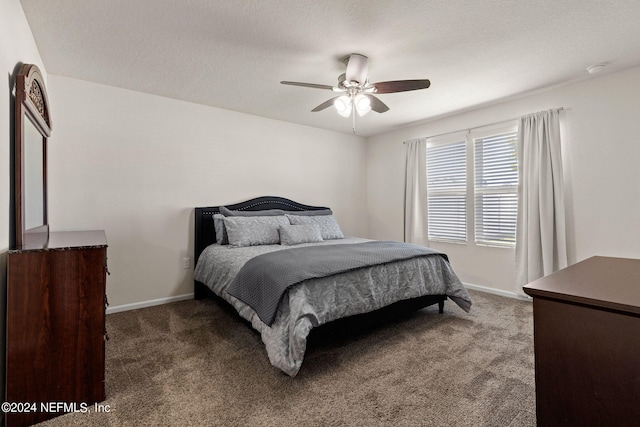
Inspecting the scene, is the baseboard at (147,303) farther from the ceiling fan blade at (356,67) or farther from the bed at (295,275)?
the ceiling fan blade at (356,67)

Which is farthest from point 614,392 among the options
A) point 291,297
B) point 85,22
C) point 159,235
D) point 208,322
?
point 159,235

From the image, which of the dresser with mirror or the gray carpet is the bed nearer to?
the gray carpet

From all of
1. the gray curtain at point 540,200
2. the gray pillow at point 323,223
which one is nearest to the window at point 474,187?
the gray curtain at point 540,200

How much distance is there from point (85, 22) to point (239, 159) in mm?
2137

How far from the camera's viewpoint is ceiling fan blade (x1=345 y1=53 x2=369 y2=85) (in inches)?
97.7

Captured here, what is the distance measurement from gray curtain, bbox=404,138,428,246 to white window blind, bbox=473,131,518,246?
0.75m

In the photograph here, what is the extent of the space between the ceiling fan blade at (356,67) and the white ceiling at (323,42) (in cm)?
6

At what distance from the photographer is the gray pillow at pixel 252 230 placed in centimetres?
346

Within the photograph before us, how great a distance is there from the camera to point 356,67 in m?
2.50

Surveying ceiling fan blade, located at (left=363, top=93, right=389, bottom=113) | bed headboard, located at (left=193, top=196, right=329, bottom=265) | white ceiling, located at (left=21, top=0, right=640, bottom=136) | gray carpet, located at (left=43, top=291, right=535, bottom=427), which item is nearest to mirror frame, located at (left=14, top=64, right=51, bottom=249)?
white ceiling, located at (left=21, top=0, right=640, bottom=136)

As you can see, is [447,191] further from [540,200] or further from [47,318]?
[47,318]

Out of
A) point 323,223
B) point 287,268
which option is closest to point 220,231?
point 323,223

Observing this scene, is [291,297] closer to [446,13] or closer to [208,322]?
[208,322]

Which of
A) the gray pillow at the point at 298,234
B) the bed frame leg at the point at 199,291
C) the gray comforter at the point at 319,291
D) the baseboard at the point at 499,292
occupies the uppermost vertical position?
the gray pillow at the point at 298,234
